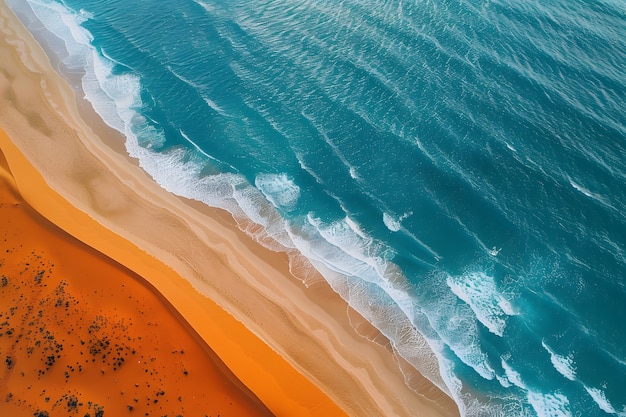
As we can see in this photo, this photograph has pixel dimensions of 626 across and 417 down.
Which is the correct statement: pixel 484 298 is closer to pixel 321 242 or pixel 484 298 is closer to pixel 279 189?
pixel 321 242

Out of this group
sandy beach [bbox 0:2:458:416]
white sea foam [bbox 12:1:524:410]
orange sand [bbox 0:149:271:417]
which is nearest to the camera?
orange sand [bbox 0:149:271:417]

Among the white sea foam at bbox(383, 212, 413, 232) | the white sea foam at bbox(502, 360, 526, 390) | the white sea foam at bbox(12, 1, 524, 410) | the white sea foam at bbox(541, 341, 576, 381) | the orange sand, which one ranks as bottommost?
the orange sand

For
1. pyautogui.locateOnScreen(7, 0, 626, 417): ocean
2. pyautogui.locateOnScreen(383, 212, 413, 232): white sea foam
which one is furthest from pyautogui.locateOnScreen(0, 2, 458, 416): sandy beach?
pyautogui.locateOnScreen(383, 212, 413, 232): white sea foam

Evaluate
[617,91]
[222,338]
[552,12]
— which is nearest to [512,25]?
[552,12]

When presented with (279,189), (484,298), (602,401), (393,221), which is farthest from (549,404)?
(279,189)

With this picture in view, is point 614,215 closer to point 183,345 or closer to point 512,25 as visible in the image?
point 512,25

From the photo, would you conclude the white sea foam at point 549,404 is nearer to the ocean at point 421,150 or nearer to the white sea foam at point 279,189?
the ocean at point 421,150

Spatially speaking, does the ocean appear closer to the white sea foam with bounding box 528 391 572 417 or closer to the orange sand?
the white sea foam with bounding box 528 391 572 417
